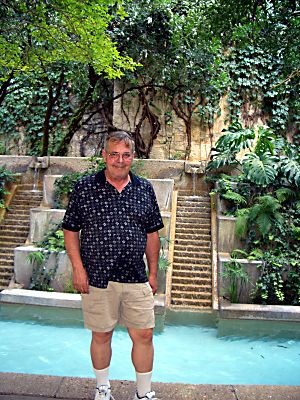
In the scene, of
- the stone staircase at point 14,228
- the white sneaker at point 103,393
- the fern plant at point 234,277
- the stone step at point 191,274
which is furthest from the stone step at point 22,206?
the white sneaker at point 103,393

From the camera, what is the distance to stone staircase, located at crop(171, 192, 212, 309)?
572 centimetres

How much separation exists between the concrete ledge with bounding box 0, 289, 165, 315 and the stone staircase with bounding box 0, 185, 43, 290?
0.48 m

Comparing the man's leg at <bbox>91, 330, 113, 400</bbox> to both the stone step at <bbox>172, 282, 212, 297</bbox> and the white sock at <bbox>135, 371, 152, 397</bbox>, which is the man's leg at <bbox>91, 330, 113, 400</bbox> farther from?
the stone step at <bbox>172, 282, 212, 297</bbox>

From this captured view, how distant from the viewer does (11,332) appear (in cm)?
448

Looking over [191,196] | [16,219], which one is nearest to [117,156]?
[16,219]

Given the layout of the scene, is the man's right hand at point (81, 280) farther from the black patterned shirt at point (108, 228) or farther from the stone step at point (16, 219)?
the stone step at point (16, 219)

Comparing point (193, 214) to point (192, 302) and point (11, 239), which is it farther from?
point (11, 239)

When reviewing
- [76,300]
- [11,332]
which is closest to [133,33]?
[76,300]

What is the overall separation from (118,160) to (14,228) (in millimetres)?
5413

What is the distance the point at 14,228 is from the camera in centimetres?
707

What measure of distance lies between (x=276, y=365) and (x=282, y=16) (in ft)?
11.8

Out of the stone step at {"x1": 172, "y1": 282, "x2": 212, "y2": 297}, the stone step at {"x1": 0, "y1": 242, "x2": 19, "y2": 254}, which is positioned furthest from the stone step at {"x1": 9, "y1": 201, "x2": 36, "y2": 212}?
the stone step at {"x1": 172, "y1": 282, "x2": 212, "y2": 297}

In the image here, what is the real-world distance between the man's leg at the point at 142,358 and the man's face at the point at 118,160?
98cm

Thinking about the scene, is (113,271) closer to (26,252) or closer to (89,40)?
(26,252)
